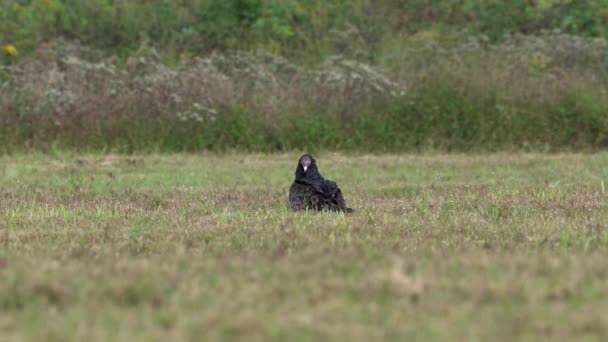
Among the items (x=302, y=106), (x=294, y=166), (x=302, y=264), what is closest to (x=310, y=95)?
(x=302, y=106)

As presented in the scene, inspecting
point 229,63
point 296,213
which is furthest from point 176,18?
point 296,213

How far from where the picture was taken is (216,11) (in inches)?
886

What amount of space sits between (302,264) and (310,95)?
518 inches

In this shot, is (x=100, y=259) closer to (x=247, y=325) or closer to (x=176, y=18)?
(x=247, y=325)

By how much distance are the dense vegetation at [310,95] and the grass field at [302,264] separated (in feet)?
18.9

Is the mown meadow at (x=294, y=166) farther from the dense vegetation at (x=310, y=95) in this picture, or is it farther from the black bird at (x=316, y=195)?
the black bird at (x=316, y=195)

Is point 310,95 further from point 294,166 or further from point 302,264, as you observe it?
point 302,264

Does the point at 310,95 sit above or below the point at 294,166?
above

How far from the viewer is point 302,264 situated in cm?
509

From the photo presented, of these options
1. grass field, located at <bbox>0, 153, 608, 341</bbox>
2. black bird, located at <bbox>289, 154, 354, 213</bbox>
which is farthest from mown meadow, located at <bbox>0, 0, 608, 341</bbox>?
black bird, located at <bbox>289, 154, 354, 213</bbox>

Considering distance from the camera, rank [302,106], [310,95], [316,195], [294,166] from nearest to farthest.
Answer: [316,195], [294,166], [302,106], [310,95]

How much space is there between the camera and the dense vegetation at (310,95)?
1722 centimetres

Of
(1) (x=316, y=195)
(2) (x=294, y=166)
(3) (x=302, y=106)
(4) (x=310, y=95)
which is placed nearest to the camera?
(1) (x=316, y=195)

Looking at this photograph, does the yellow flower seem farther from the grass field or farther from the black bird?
the black bird
